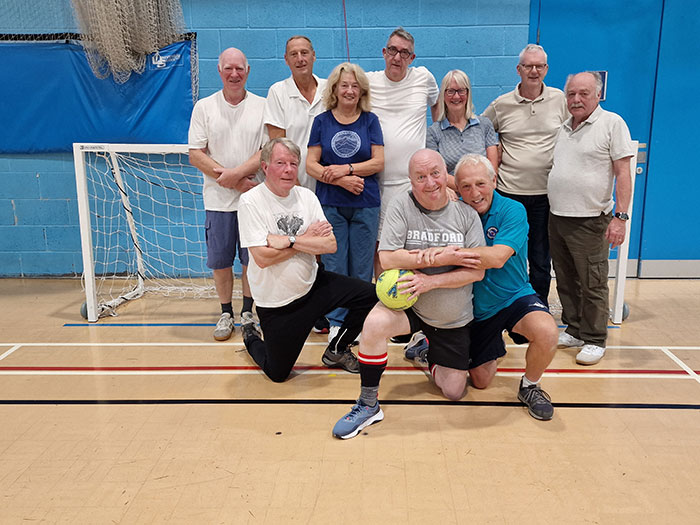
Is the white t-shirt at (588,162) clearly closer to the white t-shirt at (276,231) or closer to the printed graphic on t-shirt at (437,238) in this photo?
the printed graphic on t-shirt at (437,238)

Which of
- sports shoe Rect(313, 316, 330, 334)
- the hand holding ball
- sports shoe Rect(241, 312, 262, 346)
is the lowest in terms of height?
sports shoe Rect(313, 316, 330, 334)

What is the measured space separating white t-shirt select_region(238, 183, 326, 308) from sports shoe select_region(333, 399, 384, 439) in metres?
0.73

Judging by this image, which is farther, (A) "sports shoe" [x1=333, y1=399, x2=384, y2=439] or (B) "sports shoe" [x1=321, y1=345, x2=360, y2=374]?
(B) "sports shoe" [x1=321, y1=345, x2=360, y2=374]

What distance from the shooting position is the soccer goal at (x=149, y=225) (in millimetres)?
5246

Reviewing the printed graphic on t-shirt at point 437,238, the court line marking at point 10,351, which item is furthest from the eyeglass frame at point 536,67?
the court line marking at point 10,351

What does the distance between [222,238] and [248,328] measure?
631 millimetres

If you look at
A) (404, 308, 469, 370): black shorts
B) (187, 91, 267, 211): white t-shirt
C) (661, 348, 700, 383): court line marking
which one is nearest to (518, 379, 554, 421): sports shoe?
(404, 308, 469, 370): black shorts

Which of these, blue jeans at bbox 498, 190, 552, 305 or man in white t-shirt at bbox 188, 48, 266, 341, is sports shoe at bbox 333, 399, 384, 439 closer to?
man in white t-shirt at bbox 188, 48, 266, 341

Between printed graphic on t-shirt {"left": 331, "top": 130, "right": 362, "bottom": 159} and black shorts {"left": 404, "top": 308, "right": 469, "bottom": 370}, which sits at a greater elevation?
printed graphic on t-shirt {"left": 331, "top": 130, "right": 362, "bottom": 159}

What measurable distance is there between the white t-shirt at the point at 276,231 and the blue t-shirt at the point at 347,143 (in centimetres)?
43

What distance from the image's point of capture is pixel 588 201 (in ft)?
11.1

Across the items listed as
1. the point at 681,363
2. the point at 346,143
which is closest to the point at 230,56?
the point at 346,143

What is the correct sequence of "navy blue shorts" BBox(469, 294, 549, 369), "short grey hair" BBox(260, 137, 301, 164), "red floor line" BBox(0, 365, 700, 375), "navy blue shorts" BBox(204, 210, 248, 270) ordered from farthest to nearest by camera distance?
"navy blue shorts" BBox(204, 210, 248, 270) < "red floor line" BBox(0, 365, 700, 375) < "short grey hair" BBox(260, 137, 301, 164) < "navy blue shorts" BBox(469, 294, 549, 369)

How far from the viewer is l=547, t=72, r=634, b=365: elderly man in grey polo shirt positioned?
3258mm
